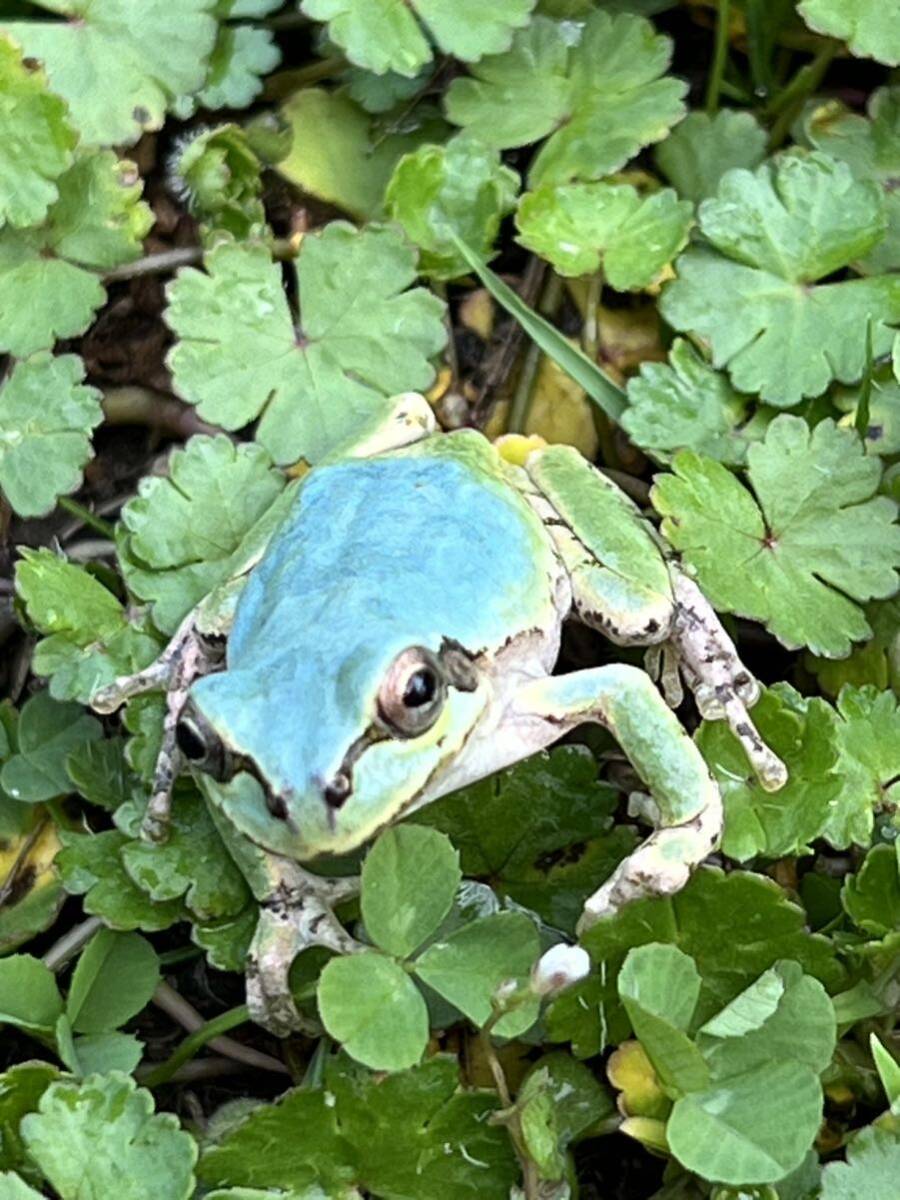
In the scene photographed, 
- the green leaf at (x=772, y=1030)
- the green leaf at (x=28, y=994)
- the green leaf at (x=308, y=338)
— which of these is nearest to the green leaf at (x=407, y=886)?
the green leaf at (x=772, y=1030)

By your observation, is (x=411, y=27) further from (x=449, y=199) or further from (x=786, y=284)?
(x=786, y=284)

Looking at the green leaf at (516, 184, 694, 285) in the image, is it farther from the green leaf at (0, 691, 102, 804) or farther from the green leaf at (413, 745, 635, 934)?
the green leaf at (0, 691, 102, 804)

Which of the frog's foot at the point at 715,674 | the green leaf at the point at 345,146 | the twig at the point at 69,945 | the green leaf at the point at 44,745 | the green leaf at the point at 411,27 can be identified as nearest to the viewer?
the frog's foot at the point at 715,674

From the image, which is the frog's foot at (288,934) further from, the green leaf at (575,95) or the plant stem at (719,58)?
the plant stem at (719,58)

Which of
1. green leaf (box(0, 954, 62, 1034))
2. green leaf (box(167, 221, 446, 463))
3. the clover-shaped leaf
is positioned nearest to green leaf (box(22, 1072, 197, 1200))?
green leaf (box(0, 954, 62, 1034))

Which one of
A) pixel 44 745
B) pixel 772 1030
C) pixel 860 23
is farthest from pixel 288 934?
pixel 860 23
